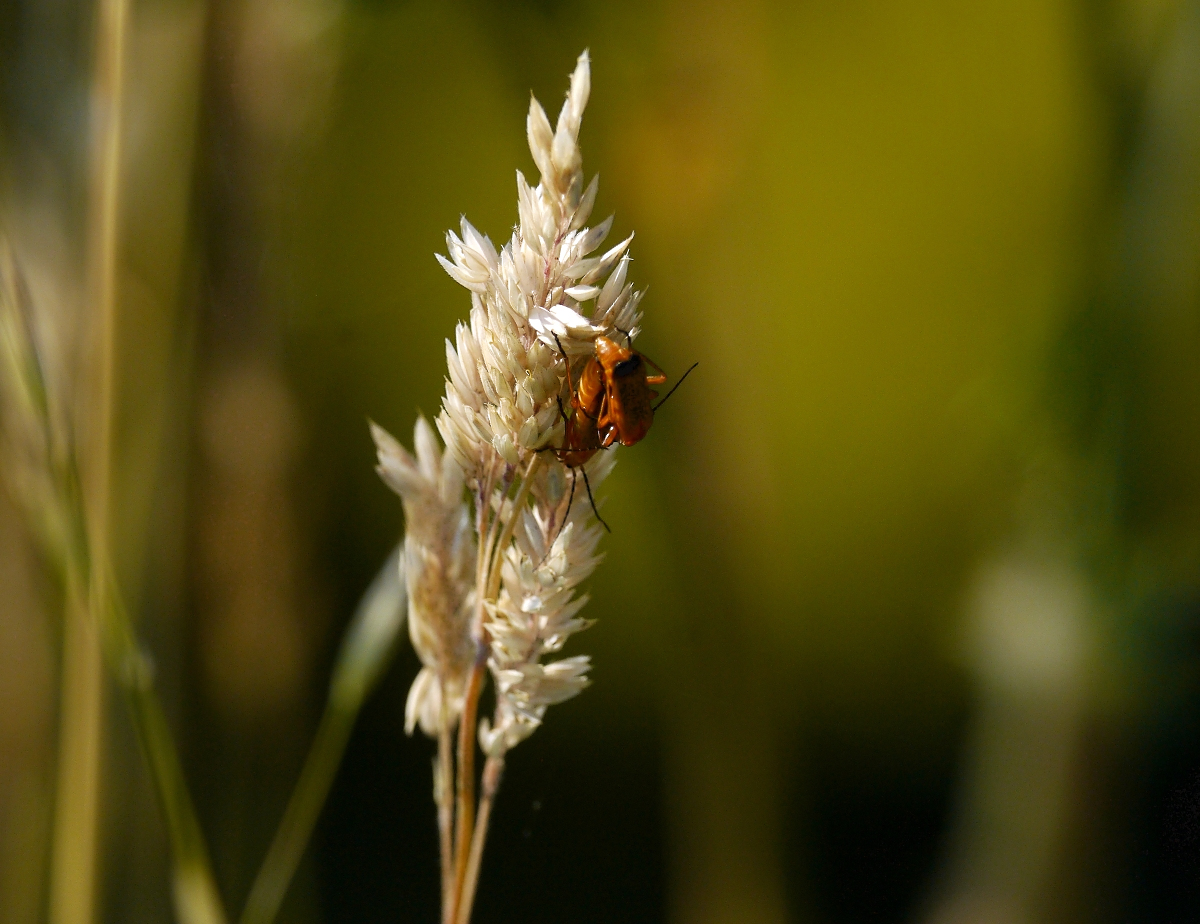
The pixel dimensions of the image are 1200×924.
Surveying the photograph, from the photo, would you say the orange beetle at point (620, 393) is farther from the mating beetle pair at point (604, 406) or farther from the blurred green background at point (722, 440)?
the blurred green background at point (722, 440)

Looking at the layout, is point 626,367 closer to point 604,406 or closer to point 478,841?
point 604,406

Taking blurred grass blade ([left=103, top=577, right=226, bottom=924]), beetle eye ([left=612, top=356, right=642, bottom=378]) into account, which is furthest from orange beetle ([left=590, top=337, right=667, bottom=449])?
blurred grass blade ([left=103, top=577, right=226, bottom=924])

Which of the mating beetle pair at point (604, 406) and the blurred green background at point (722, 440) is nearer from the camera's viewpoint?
the mating beetle pair at point (604, 406)

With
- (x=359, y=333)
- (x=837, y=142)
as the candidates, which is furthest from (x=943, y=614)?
(x=359, y=333)

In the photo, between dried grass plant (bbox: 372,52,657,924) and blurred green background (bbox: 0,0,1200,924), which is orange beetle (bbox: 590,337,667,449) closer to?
dried grass plant (bbox: 372,52,657,924)

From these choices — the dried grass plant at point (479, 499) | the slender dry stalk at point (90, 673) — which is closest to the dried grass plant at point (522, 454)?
the dried grass plant at point (479, 499)

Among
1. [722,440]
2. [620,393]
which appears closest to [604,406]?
[620,393]
